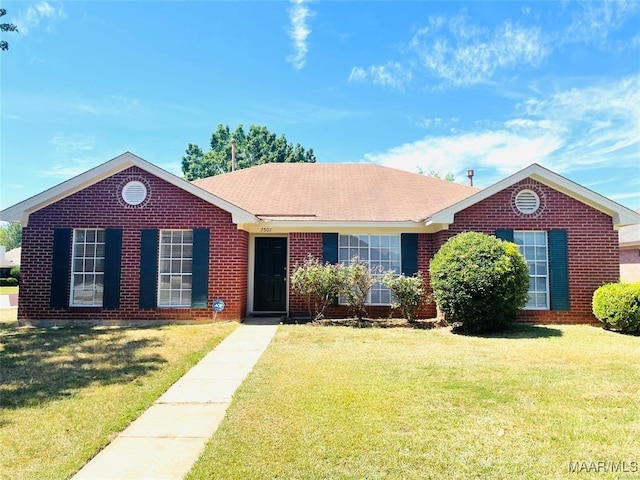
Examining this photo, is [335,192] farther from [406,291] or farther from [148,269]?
[148,269]

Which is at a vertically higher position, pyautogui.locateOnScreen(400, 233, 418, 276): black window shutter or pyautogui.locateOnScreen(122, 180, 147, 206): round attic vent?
pyautogui.locateOnScreen(122, 180, 147, 206): round attic vent

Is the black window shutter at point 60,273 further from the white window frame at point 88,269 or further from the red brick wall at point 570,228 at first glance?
the red brick wall at point 570,228

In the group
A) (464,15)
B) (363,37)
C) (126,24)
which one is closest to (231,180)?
(126,24)

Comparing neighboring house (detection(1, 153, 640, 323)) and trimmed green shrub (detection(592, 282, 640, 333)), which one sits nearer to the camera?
trimmed green shrub (detection(592, 282, 640, 333))

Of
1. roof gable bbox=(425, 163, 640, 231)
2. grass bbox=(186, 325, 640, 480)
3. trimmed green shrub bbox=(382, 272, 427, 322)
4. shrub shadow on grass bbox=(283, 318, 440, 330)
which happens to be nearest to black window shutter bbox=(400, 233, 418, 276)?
trimmed green shrub bbox=(382, 272, 427, 322)

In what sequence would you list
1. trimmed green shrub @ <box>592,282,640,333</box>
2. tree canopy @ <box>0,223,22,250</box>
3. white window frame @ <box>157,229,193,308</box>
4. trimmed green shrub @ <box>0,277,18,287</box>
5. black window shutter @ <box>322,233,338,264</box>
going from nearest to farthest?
trimmed green shrub @ <box>592,282,640,333</box>
white window frame @ <box>157,229,193,308</box>
black window shutter @ <box>322,233,338,264</box>
trimmed green shrub @ <box>0,277,18,287</box>
tree canopy @ <box>0,223,22,250</box>

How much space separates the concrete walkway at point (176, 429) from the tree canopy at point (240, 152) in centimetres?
2951

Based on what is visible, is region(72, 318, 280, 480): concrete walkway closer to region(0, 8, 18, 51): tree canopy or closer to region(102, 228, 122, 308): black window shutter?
region(102, 228, 122, 308): black window shutter

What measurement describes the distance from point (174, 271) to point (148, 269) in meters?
0.64

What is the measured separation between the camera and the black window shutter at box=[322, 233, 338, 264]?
34.9 feet

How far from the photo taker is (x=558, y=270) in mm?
9938

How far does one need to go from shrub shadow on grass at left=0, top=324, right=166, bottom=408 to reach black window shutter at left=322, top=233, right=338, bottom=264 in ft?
16.0

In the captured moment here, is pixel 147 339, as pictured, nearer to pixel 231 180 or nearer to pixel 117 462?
pixel 117 462

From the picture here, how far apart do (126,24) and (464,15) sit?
928 centimetres
